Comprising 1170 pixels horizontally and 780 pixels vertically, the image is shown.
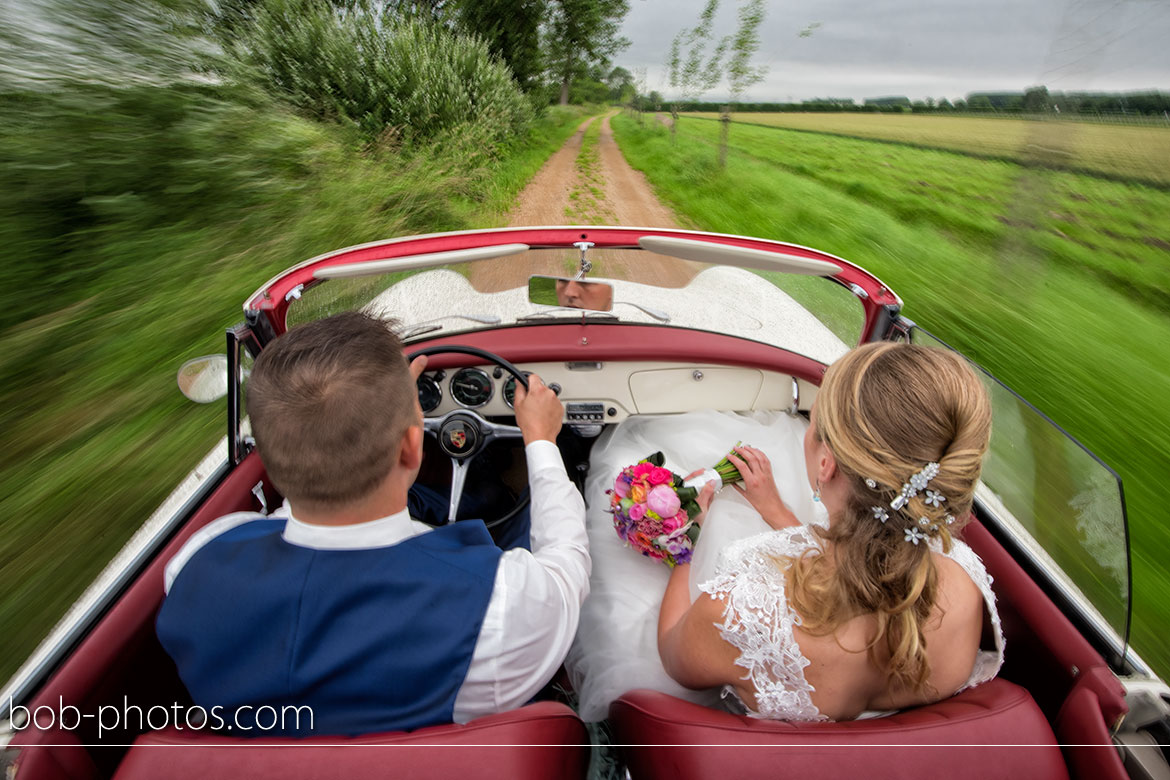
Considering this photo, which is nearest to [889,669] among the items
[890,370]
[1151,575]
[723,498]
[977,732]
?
[977,732]

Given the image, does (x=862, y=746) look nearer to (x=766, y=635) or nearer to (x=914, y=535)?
(x=766, y=635)

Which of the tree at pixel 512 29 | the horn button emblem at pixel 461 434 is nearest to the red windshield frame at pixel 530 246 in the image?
the horn button emblem at pixel 461 434

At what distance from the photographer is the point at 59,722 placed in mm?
1177

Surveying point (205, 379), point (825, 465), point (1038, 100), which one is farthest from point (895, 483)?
point (1038, 100)

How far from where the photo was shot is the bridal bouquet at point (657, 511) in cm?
188

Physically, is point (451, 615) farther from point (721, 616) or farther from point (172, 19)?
point (172, 19)

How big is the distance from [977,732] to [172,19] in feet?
27.5

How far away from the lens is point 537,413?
1873 mm

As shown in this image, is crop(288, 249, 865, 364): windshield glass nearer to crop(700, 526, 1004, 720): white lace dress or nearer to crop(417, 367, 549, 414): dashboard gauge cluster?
crop(417, 367, 549, 414): dashboard gauge cluster

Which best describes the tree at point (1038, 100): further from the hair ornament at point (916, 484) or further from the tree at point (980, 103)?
the hair ornament at point (916, 484)

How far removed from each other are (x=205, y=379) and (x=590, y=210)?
9.50 meters

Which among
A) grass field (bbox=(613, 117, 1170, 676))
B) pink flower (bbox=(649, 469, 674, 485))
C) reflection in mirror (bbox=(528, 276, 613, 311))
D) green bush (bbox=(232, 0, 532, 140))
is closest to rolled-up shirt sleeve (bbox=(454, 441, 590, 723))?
pink flower (bbox=(649, 469, 674, 485))

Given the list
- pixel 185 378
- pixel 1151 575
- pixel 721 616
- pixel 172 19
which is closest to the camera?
pixel 721 616

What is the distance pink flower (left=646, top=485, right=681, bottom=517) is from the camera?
6.12ft
